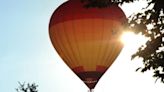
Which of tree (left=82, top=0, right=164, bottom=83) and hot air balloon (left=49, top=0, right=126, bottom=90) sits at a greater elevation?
hot air balloon (left=49, top=0, right=126, bottom=90)

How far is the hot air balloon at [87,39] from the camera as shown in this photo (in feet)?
145

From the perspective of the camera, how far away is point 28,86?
72.1 metres

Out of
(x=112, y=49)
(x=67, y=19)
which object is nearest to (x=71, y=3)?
(x=67, y=19)

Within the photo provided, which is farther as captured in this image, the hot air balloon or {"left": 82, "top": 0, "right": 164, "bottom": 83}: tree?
the hot air balloon

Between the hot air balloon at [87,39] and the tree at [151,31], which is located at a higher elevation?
the hot air balloon at [87,39]

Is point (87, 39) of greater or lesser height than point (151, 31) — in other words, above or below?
above

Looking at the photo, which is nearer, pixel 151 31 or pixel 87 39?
pixel 151 31

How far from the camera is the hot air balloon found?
4409 cm

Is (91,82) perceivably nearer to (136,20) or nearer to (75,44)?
(75,44)

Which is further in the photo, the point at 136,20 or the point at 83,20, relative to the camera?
the point at 83,20

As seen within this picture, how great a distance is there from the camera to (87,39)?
146 ft

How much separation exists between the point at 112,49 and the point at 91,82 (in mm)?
3393

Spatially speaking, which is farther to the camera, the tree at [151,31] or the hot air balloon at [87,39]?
the hot air balloon at [87,39]

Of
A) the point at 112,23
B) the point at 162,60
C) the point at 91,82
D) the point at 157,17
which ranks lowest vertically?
the point at 162,60
